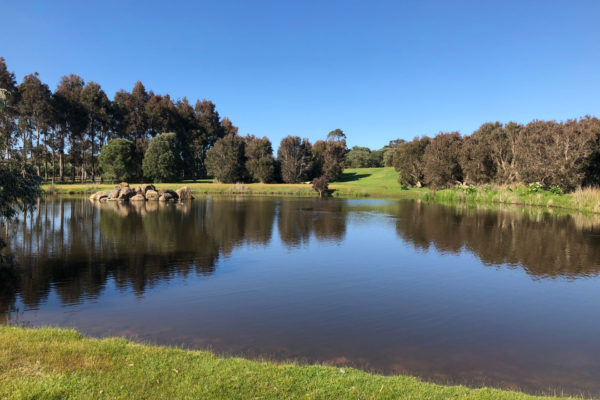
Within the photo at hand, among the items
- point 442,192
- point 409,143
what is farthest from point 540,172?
point 409,143

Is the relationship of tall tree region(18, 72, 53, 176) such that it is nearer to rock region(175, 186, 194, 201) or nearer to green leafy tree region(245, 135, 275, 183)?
rock region(175, 186, 194, 201)

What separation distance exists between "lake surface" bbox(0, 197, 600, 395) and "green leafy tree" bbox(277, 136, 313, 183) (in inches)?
1889

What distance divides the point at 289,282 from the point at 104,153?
60078 millimetres

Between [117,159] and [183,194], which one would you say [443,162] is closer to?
[183,194]

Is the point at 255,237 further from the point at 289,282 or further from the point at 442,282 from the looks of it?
the point at 442,282

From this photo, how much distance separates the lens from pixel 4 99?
10367mm

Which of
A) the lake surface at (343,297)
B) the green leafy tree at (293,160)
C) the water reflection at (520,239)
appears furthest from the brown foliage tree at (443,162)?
the lake surface at (343,297)

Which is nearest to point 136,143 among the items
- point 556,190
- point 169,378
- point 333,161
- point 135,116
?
point 135,116

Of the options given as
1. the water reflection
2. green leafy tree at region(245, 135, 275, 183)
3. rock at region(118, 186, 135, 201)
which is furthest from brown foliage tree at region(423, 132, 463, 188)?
rock at region(118, 186, 135, 201)

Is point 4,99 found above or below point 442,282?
above

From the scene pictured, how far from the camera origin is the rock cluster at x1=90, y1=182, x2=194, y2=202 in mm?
44250

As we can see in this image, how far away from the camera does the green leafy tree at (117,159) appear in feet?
203

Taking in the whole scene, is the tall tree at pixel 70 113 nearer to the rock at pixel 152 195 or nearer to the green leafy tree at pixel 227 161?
the green leafy tree at pixel 227 161

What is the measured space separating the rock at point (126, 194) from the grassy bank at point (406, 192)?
10.4 metres
